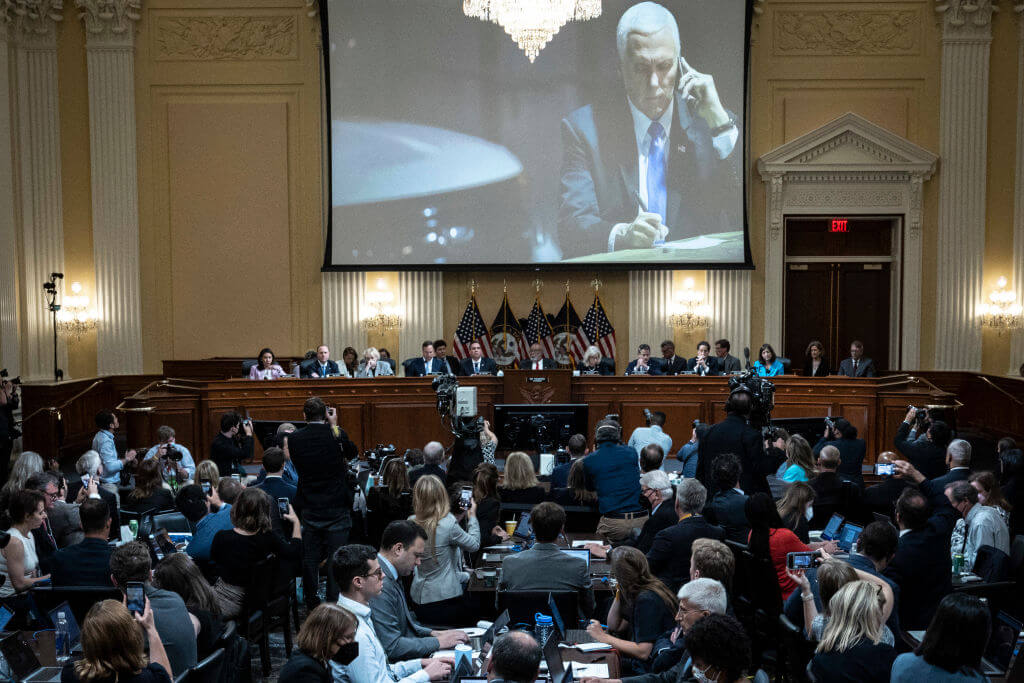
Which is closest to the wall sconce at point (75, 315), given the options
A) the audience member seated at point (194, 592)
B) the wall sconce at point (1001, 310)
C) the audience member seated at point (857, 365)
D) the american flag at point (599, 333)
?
the american flag at point (599, 333)

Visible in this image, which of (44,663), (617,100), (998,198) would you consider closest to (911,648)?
(44,663)

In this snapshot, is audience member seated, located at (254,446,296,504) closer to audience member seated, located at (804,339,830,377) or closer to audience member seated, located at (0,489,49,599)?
audience member seated, located at (0,489,49,599)

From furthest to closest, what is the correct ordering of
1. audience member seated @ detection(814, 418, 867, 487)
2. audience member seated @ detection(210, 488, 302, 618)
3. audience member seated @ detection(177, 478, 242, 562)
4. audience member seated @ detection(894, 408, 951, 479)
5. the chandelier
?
the chandelier, audience member seated @ detection(814, 418, 867, 487), audience member seated @ detection(894, 408, 951, 479), audience member seated @ detection(177, 478, 242, 562), audience member seated @ detection(210, 488, 302, 618)

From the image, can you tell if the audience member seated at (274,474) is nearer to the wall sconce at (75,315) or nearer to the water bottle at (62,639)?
the water bottle at (62,639)

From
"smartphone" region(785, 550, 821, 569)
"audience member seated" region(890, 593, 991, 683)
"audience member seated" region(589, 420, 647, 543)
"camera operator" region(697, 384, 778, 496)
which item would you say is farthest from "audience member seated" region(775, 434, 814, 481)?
"audience member seated" region(890, 593, 991, 683)

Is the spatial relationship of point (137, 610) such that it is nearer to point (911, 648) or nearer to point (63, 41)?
point (911, 648)

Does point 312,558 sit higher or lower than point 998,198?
lower

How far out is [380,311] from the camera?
16297 millimetres

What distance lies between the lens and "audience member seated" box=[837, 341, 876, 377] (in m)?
13.9

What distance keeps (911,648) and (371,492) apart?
470cm

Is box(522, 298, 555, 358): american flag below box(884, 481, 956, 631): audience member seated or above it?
above

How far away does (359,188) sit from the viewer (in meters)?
16.0

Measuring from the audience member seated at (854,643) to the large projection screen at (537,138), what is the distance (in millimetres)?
11843

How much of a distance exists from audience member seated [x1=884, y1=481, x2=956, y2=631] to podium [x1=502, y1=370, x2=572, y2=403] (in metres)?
7.50
